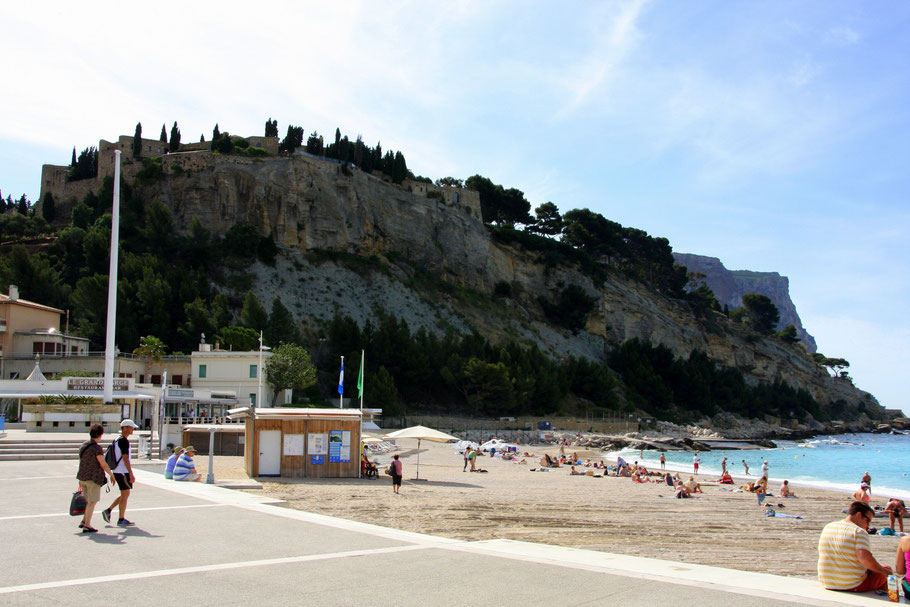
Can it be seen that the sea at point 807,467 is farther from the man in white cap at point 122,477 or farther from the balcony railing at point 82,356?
the balcony railing at point 82,356

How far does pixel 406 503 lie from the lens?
14922 millimetres

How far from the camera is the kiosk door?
18641 mm

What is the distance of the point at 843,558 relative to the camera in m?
7.35

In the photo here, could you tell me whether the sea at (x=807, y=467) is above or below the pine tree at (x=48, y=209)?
below

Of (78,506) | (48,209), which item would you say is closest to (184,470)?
(78,506)

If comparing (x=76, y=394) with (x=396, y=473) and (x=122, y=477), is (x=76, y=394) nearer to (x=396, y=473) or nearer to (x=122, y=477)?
(x=396, y=473)

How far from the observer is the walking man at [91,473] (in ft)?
29.6

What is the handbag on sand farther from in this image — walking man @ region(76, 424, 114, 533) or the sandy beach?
the sandy beach

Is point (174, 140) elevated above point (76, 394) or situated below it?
above

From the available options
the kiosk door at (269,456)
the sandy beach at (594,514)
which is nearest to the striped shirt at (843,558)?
the sandy beach at (594,514)

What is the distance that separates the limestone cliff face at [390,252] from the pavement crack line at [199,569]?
58089mm

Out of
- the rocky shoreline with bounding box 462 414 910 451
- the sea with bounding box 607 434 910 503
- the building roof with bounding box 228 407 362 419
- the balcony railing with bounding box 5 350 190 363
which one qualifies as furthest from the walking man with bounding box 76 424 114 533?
the rocky shoreline with bounding box 462 414 910 451

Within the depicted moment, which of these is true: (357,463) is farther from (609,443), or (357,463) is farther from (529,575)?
(609,443)

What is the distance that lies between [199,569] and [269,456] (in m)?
11.7
